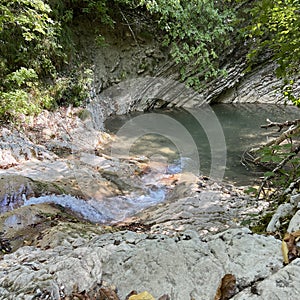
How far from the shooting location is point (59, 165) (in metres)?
5.79

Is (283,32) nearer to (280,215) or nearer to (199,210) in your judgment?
(280,215)

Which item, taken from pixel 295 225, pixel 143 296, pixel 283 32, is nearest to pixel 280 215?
pixel 295 225

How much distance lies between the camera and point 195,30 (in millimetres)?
12078

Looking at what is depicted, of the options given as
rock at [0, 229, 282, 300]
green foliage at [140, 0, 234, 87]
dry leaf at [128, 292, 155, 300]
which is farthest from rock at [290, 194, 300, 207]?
green foliage at [140, 0, 234, 87]

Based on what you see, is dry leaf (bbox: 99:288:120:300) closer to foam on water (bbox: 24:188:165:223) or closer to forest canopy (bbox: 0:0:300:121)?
forest canopy (bbox: 0:0:300:121)

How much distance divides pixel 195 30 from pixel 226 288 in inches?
483

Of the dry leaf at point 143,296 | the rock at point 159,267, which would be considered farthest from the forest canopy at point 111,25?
the dry leaf at point 143,296

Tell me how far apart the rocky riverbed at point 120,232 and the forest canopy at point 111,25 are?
1.08 meters

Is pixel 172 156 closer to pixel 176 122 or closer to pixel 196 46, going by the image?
pixel 176 122

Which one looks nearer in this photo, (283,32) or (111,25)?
(283,32)

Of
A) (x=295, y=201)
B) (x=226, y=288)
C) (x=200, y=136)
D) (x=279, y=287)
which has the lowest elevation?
(x=226, y=288)

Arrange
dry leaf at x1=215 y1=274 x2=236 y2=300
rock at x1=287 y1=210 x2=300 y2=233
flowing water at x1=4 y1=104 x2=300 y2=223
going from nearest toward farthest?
dry leaf at x1=215 y1=274 x2=236 y2=300, rock at x1=287 y1=210 x2=300 y2=233, flowing water at x1=4 y1=104 x2=300 y2=223

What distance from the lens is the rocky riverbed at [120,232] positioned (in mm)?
1394

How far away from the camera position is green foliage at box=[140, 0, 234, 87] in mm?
11328
